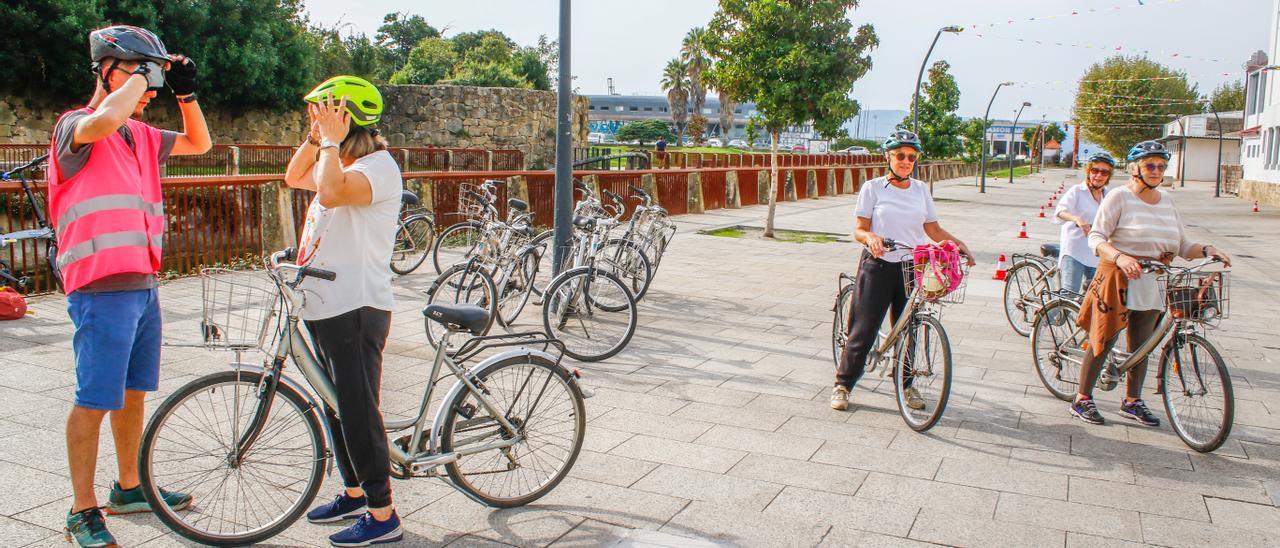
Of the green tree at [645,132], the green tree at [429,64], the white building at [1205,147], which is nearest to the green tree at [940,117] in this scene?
the green tree at [429,64]

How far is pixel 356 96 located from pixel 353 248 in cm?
52

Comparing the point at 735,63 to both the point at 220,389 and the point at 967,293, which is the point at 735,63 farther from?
the point at 220,389

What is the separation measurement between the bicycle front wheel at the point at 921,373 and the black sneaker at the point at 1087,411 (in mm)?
834

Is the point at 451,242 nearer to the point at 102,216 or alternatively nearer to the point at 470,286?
the point at 470,286

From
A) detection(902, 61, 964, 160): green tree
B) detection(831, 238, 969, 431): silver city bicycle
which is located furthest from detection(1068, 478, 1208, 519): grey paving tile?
detection(902, 61, 964, 160): green tree

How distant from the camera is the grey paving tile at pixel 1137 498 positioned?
4.24 metres

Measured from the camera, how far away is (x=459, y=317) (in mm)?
3691

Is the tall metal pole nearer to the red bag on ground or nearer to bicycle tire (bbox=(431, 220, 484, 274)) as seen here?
bicycle tire (bbox=(431, 220, 484, 274))

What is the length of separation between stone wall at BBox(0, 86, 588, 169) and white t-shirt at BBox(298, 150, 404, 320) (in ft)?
98.7

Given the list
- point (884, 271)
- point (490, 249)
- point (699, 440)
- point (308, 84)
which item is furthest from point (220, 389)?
point (308, 84)

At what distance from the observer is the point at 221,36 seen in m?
29.0

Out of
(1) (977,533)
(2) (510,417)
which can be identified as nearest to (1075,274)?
(1) (977,533)

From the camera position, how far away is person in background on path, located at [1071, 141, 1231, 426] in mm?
5367

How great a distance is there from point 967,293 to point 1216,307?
5.92m
